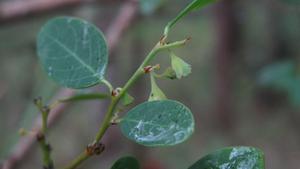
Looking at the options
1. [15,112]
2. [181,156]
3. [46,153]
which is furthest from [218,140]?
[46,153]

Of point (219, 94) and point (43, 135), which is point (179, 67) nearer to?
point (43, 135)

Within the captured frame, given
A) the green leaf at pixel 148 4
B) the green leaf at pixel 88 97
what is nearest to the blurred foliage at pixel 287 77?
the green leaf at pixel 148 4

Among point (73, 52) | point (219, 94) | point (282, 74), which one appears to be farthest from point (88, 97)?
point (219, 94)

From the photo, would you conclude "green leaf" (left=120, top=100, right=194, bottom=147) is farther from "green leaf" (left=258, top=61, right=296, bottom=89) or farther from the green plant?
"green leaf" (left=258, top=61, right=296, bottom=89)

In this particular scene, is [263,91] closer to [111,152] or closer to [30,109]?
[111,152]

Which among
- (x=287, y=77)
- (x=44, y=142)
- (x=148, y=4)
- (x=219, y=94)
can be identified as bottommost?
(x=219, y=94)

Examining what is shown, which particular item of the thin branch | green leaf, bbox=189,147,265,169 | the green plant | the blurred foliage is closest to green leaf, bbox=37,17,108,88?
the green plant

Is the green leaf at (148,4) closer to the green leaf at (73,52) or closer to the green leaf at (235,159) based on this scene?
the green leaf at (73,52)
